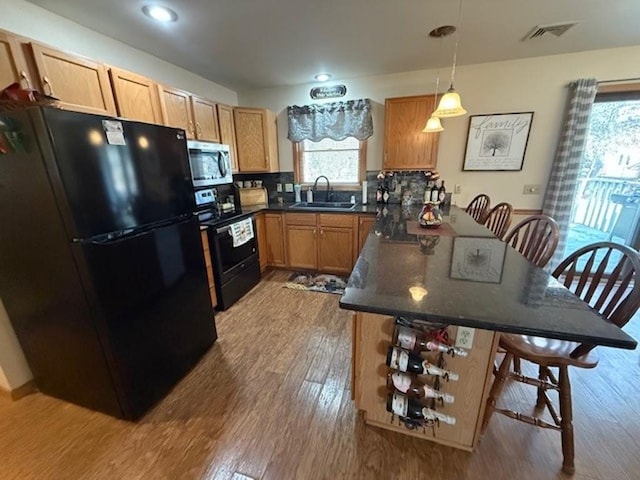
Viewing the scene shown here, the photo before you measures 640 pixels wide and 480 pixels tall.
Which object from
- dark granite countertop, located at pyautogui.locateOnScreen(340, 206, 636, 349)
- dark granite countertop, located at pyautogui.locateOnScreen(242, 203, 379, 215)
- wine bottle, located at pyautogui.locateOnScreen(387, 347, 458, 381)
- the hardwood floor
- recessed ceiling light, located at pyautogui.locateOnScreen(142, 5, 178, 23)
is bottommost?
the hardwood floor

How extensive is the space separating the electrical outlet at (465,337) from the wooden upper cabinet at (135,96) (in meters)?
2.61

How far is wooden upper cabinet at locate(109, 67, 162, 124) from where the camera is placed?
1.94 m

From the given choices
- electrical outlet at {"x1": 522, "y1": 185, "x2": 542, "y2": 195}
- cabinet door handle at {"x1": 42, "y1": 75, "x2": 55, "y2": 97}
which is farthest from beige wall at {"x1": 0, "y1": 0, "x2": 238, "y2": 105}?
electrical outlet at {"x1": 522, "y1": 185, "x2": 542, "y2": 195}

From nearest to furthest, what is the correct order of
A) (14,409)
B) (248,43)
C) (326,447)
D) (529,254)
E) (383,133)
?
(326,447) < (14,409) < (529,254) < (248,43) < (383,133)

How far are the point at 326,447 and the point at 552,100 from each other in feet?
→ 12.4

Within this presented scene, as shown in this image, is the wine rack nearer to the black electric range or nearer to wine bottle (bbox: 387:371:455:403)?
wine bottle (bbox: 387:371:455:403)

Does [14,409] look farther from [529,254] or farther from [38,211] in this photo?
[529,254]

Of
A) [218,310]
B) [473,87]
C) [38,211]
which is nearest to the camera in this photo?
[38,211]

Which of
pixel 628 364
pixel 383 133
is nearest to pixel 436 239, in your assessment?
pixel 628 364

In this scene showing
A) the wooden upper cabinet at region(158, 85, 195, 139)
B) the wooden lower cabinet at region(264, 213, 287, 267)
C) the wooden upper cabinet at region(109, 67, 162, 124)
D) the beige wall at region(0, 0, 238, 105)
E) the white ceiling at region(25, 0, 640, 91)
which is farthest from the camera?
the wooden lower cabinet at region(264, 213, 287, 267)

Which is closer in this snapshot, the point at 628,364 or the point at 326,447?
the point at 326,447

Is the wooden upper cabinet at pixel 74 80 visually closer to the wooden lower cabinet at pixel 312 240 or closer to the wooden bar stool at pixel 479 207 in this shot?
the wooden lower cabinet at pixel 312 240

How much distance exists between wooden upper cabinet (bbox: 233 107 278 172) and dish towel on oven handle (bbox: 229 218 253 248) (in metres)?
0.89

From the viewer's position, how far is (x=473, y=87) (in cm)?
293
